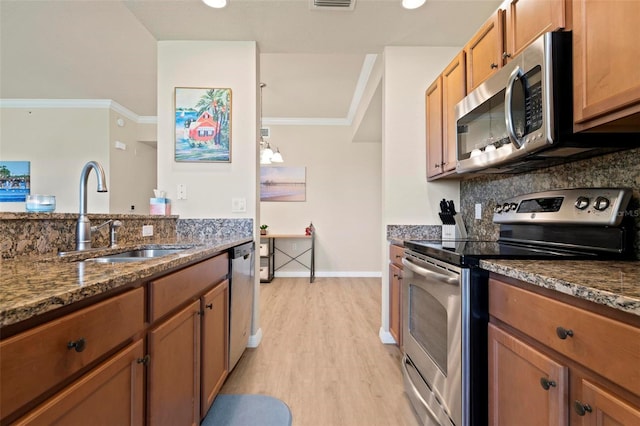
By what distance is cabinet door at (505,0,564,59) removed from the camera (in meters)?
1.17

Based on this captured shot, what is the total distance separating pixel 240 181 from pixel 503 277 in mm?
1948

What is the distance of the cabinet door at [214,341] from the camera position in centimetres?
139

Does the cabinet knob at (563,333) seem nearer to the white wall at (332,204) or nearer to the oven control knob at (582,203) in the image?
the oven control knob at (582,203)

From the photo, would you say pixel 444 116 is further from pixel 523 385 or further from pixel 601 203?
pixel 523 385

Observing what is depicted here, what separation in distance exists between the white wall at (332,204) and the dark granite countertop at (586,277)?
154 inches

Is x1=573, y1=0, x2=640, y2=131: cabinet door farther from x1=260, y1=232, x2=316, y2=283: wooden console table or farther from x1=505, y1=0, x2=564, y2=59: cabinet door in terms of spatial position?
x1=260, y1=232, x2=316, y2=283: wooden console table

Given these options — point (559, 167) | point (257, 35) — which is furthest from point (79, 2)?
point (559, 167)

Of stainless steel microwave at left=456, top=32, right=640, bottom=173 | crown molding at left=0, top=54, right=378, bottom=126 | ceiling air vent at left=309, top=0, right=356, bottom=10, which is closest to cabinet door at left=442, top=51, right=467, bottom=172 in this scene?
stainless steel microwave at left=456, top=32, right=640, bottom=173

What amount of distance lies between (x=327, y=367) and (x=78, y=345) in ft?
5.64

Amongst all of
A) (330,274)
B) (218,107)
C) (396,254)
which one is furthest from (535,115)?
(330,274)

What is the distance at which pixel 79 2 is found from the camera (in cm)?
229

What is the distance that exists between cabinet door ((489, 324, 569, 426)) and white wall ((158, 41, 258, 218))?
73.8 inches

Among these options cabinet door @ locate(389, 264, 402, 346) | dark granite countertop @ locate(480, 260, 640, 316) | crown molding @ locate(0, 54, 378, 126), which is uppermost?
crown molding @ locate(0, 54, 378, 126)

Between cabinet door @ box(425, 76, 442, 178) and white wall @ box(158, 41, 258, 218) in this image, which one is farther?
white wall @ box(158, 41, 258, 218)
